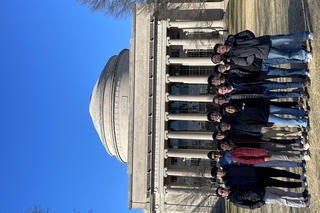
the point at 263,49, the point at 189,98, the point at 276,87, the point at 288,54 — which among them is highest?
the point at 263,49

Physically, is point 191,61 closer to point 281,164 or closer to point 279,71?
point 279,71

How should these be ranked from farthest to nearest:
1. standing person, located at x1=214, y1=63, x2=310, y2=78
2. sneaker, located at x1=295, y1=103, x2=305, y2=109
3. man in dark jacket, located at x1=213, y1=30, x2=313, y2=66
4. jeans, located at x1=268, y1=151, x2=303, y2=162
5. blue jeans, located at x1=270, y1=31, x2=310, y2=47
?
sneaker, located at x1=295, y1=103, x2=305, y2=109, standing person, located at x1=214, y1=63, x2=310, y2=78, jeans, located at x1=268, y1=151, x2=303, y2=162, man in dark jacket, located at x1=213, y1=30, x2=313, y2=66, blue jeans, located at x1=270, y1=31, x2=310, y2=47

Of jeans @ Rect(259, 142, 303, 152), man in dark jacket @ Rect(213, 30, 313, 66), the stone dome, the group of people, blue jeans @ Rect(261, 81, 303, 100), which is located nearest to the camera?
man in dark jacket @ Rect(213, 30, 313, 66)

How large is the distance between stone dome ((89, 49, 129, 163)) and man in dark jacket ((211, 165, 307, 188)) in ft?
66.2

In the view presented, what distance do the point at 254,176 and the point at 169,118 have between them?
17.7 m

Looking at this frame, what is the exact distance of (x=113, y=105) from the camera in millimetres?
33906

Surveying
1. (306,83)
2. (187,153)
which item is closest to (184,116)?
(187,153)

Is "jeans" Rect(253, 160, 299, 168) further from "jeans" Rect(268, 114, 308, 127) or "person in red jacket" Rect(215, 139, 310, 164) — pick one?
"jeans" Rect(268, 114, 308, 127)

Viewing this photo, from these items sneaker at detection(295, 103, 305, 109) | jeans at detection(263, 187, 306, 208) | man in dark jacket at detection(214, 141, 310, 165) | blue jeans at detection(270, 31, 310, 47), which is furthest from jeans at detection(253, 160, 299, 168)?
blue jeans at detection(270, 31, 310, 47)

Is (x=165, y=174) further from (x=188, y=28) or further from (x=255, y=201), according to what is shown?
(x=255, y=201)

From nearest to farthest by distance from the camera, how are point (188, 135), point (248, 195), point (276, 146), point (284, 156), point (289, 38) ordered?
1. point (248, 195)
2. point (289, 38)
3. point (284, 156)
4. point (276, 146)
5. point (188, 135)

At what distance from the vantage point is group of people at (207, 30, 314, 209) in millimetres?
13656

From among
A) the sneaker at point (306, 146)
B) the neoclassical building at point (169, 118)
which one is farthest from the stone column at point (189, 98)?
the sneaker at point (306, 146)

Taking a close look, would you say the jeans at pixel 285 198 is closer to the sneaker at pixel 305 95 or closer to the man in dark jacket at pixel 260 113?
the man in dark jacket at pixel 260 113
